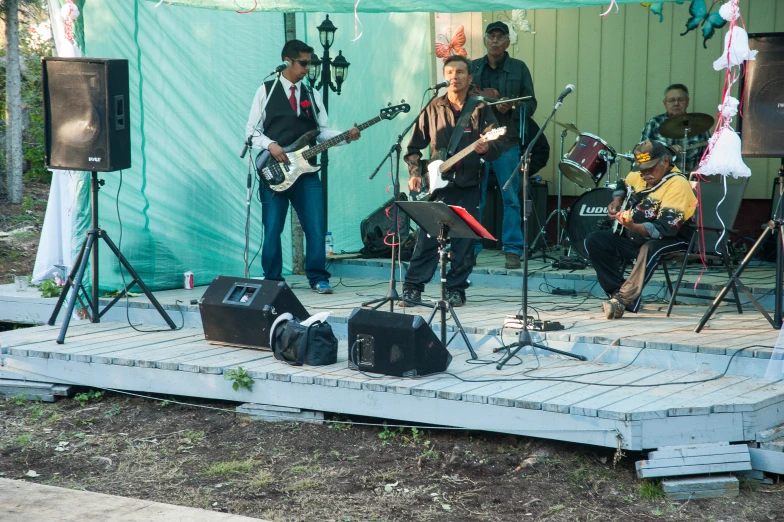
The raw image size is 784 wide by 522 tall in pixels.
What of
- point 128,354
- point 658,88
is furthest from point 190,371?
point 658,88

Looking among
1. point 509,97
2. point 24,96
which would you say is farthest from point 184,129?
point 24,96

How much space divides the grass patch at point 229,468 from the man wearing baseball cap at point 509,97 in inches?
142

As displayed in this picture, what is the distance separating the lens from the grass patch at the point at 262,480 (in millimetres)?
4602

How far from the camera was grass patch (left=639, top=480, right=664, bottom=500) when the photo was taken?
4340 millimetres

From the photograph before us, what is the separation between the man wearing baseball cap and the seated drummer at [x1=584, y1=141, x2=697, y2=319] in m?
1.54

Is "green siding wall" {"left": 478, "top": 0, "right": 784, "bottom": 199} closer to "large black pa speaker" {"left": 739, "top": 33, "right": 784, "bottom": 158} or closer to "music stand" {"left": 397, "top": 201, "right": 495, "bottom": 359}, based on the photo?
"large black pa speaker" {"left": 739, "top": 33, "right": 784, "bottom": 158}

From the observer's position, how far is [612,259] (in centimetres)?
667

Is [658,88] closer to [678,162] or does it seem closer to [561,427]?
[678,162]

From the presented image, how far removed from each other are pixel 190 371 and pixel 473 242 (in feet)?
7.22

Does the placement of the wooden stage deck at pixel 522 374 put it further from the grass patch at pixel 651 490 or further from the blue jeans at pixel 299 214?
the blue jeans at pixel 299 214

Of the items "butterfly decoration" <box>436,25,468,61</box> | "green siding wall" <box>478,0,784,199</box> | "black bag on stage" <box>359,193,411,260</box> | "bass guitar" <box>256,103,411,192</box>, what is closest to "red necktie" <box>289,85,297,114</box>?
"bass guitar" <box>256,103,411,192</box>

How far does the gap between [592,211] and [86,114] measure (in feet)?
13.4

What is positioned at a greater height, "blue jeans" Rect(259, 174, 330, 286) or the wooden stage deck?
"blue jeans" Rect(259, 174, 330, 286)

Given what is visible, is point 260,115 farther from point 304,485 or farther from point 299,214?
point 304,485
